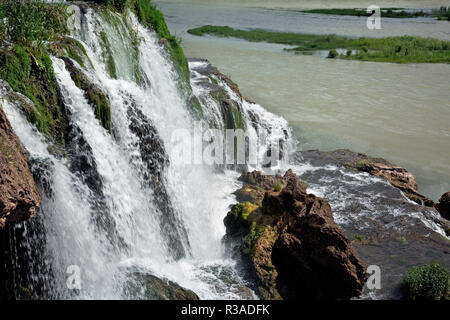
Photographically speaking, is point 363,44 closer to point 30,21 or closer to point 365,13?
point 365,13

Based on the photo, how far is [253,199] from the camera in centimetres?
1098

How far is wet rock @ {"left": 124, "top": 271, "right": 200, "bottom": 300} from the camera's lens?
670cm

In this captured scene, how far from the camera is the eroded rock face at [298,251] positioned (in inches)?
289

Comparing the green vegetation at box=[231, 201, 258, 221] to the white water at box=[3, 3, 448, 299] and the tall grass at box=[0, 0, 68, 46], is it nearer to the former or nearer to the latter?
the white water at box=[3, 3, 448, 299]

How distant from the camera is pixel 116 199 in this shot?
298 inches

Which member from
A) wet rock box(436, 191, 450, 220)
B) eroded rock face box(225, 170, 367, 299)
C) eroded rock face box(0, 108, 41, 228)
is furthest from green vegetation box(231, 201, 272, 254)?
wet rock box(436, 191, 450, 220)

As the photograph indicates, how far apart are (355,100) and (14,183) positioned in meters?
21.5

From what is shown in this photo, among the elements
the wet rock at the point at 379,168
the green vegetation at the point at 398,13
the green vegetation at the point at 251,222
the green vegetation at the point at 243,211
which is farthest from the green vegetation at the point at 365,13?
the green vegetation at the point at 251,222

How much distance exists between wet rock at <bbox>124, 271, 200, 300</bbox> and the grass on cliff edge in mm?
33414

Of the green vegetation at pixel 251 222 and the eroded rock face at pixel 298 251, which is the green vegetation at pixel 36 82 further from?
the eroded rock face at pixel 298 251

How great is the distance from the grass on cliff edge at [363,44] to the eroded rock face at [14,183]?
34.8 m

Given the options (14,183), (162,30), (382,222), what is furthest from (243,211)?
(162,30)
